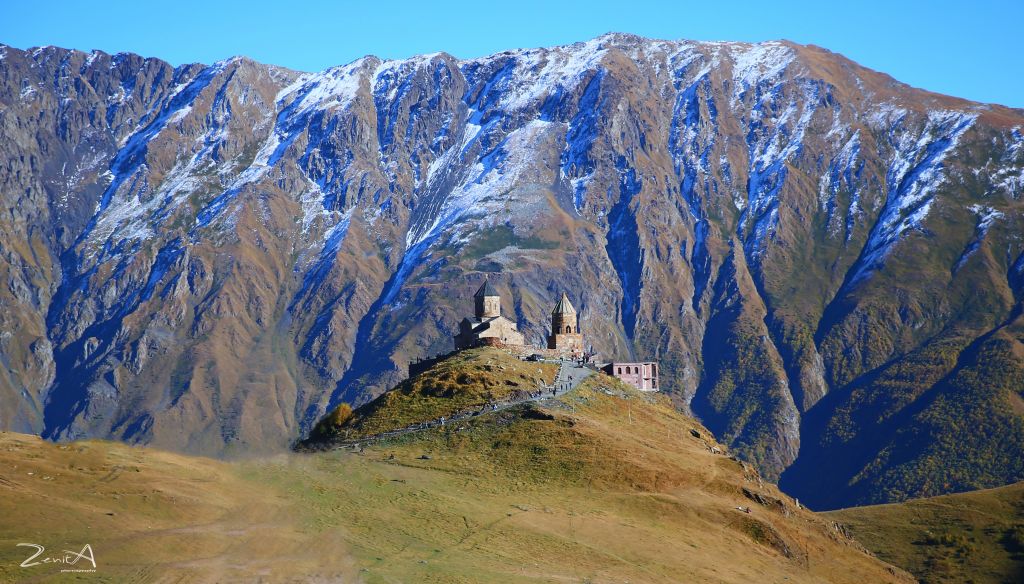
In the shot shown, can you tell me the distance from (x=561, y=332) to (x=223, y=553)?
105944 mm

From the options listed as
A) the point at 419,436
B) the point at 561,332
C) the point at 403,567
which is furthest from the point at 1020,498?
the point at 403,567

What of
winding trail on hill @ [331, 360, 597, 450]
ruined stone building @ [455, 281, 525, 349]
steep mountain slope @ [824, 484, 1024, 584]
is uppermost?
ruined stone building @ [455, 281, 525, 349]

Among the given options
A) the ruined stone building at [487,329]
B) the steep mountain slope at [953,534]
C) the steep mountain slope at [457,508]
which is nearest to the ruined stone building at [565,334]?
the ruined stone building at [487,329]

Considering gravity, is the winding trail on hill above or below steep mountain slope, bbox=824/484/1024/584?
above

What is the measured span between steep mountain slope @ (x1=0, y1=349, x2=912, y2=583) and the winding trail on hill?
164 centimetres

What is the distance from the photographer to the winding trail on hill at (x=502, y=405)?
326 feet

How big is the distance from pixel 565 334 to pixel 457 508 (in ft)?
265

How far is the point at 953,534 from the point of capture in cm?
13088

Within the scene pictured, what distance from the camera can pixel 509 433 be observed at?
9931cm

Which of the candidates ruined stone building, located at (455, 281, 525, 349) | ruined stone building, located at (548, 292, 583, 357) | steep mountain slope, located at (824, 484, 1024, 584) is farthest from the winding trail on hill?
steep mountain slope, located at (824, 484, 1024, 584)

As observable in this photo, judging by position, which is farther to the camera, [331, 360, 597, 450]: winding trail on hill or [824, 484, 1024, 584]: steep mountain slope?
[824, 484, 1024, 584]: steep mountain slope

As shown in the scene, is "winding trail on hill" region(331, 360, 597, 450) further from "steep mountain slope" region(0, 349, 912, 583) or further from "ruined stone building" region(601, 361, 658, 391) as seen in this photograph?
"ruined stone building" region(601, 361, 658, 391)

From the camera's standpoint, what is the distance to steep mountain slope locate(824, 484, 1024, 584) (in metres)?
123

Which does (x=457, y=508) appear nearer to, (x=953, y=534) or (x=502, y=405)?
(x=502, y=405)
